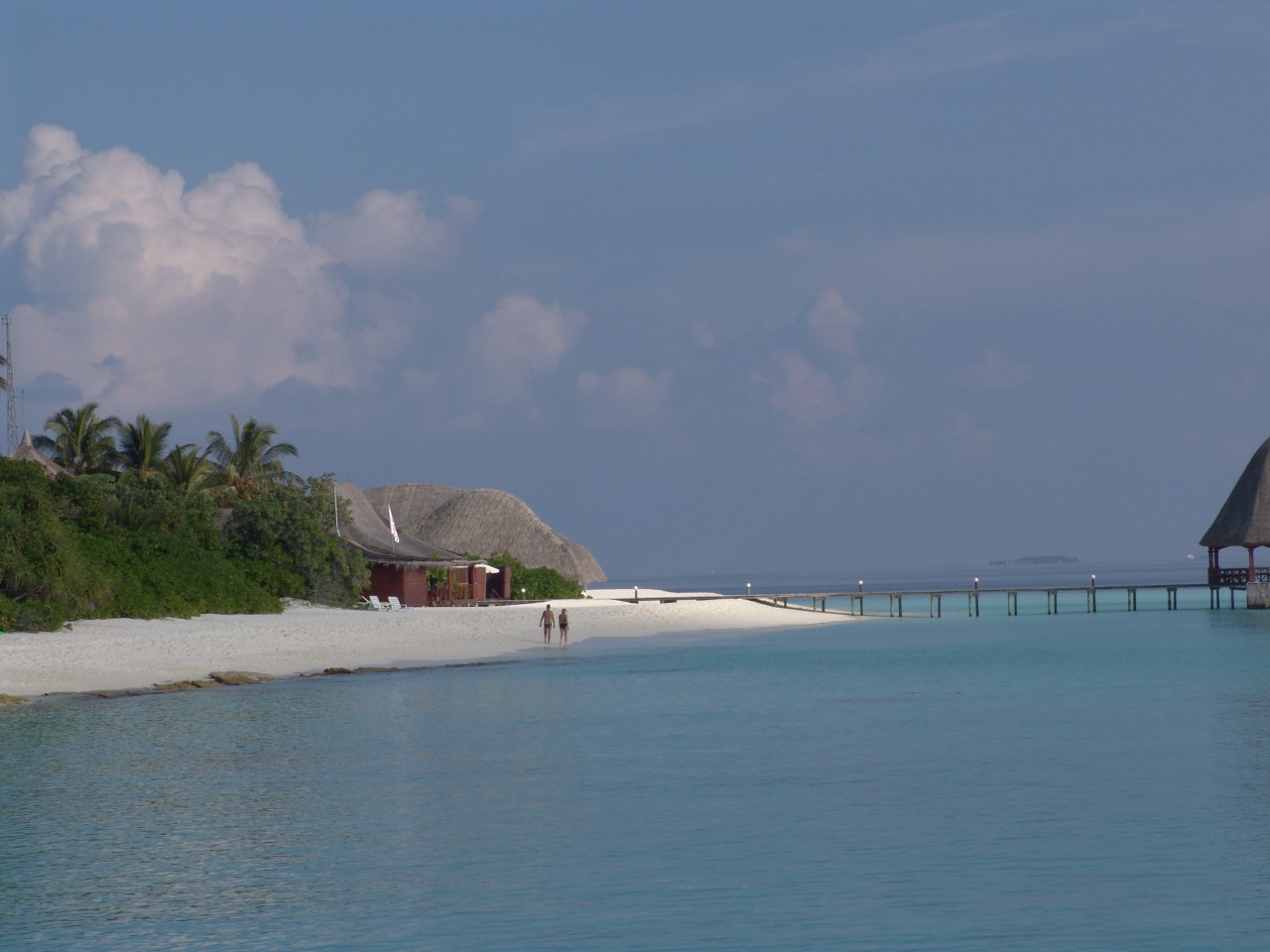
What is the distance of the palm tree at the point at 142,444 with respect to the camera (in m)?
51.0

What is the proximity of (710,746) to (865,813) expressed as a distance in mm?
5317

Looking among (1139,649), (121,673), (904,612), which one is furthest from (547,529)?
(121,673)

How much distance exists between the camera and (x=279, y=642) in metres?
34.5

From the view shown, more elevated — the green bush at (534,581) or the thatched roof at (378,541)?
the thatched roof at (378,541)


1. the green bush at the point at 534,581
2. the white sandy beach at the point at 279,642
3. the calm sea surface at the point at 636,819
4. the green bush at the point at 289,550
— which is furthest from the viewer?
the green bush at the point at 534,581

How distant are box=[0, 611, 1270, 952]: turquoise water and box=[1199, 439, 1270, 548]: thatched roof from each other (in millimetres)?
32405

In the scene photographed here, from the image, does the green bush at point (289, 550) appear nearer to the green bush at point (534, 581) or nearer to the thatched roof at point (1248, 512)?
the green bush at point (534, 581)

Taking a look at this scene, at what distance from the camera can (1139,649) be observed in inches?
1593

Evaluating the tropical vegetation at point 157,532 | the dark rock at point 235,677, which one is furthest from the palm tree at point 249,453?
the dark rock at point 235,677

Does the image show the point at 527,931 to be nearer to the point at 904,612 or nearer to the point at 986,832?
the point at 986,832

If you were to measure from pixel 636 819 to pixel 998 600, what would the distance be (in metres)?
85.4

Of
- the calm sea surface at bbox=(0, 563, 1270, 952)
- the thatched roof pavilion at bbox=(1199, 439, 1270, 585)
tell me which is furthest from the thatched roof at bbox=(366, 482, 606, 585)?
the calm sea surface at bbox=(0, 563, 1270, 952)

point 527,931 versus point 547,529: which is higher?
point 547,529

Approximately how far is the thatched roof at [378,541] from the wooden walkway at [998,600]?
874 cm
